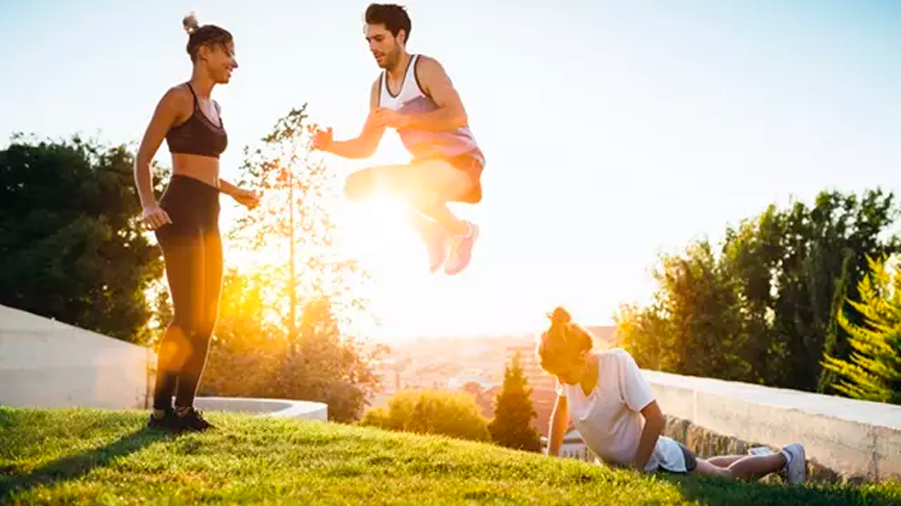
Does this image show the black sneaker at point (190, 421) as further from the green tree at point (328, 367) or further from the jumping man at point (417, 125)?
the green tree at point (328, 367)

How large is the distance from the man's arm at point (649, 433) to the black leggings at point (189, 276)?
3.05 m

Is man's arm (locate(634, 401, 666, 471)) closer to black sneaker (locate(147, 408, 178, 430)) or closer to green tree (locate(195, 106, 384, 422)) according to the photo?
black sneaker (locate(147, 408, 178, 430))

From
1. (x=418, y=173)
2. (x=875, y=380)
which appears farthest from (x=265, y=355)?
(x=418, y=173)

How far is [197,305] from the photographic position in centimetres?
577

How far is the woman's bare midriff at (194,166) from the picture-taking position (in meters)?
5.79

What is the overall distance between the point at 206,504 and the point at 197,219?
2.65 metres

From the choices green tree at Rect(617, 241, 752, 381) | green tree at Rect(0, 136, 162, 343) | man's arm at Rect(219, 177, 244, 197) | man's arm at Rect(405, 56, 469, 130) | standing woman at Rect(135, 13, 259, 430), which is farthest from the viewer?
green tree at Rect(0, 136, 162, 343)

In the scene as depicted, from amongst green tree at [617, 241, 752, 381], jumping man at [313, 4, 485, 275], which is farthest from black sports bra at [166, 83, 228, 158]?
green tree at [617, 241, 752, 381]

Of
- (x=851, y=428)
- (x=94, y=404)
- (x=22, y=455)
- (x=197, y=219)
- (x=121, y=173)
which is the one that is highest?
(x=121, y=173)

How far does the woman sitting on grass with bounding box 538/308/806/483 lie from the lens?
17.4ft

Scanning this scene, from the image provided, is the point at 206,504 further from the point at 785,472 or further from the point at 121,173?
the point at 121,173

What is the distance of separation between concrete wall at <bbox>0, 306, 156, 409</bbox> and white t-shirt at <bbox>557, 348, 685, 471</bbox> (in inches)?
513

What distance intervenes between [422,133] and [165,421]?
2.95 meters

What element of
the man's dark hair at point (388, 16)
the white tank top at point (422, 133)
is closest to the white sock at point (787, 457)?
the white tank top at point (422, 133)
